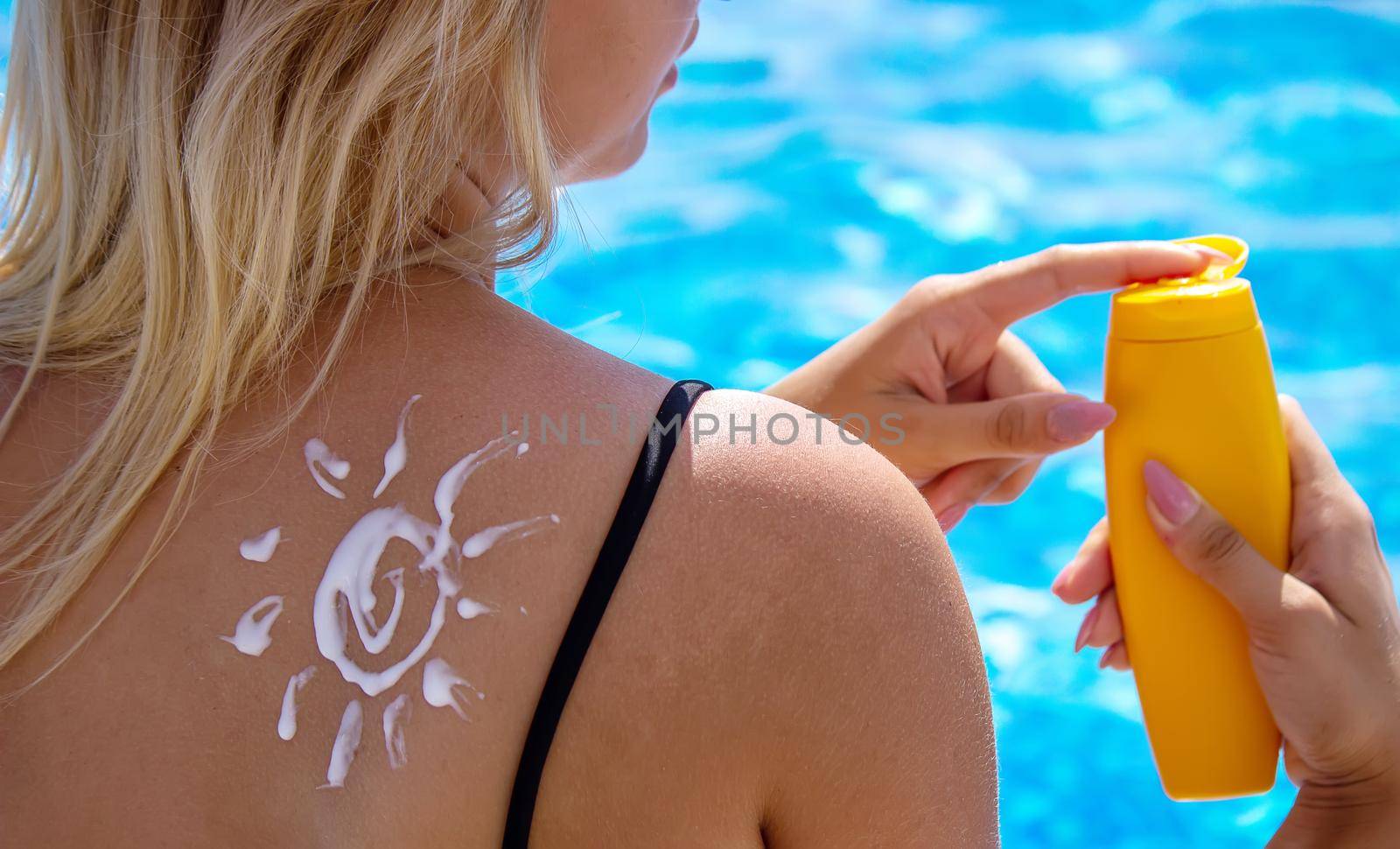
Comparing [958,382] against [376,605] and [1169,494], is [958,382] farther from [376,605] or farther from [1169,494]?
[376,605]

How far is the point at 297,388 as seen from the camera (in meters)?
0.87

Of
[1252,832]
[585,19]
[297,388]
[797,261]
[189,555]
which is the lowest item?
[1252,832]

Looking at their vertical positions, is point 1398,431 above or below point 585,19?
below

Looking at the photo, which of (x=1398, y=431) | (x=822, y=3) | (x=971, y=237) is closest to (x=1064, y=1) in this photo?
(x=822, y=3)

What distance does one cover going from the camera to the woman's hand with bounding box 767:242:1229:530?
1390mm

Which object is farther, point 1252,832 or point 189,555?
point 1252,832

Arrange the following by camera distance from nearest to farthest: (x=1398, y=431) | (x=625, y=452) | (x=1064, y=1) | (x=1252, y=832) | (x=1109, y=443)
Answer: (x=625, y=452), (x=1109, y=443), (x=1252, y=832), (x=1398, y=431), (x=1064, y=1)

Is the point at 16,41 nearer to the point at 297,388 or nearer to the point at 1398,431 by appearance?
the point at 297,388

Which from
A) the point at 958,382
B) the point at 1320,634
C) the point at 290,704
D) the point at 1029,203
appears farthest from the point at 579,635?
the point at 1029,203

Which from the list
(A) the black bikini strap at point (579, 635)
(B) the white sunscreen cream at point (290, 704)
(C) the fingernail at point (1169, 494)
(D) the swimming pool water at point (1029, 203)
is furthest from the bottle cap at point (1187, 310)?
(D) the swimming pool water at point (1029, 203)

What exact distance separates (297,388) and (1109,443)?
782mm

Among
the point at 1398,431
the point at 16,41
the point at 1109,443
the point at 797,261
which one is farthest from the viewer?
the point at 797,261

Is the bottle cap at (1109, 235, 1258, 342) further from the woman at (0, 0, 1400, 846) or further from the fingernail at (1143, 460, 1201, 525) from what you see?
the woman at (0, 0, 1400, 846)

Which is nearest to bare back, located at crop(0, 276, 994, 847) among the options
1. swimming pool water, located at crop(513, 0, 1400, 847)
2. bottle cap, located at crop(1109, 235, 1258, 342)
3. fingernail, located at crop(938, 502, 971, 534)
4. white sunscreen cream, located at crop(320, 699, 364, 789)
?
white sunscreen cream, located at crop(320, 699, 364, 789)
